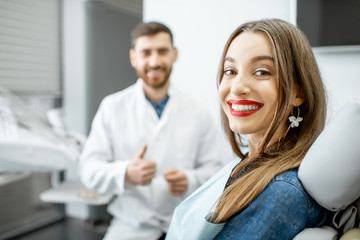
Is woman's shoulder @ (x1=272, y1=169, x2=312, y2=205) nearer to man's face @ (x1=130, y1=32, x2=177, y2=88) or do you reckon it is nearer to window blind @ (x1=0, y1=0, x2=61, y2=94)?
man's face @ (x1=130, y1=32, x2=177, y2=88)

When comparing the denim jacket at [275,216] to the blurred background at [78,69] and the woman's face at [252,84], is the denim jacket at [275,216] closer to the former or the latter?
the woman's face at [252,84]

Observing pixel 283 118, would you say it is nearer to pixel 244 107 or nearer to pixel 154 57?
pixel 244 107

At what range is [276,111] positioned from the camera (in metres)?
0.65

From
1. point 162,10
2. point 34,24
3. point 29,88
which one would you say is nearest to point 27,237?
point 29,88

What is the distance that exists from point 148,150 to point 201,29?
1.87ft

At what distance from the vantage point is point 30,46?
2131 millimetres

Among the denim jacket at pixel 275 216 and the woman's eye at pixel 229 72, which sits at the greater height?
the woman's eye at pixel 229 72

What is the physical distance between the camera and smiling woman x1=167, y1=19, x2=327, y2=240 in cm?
56

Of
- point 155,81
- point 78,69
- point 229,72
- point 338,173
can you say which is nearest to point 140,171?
point 155,81

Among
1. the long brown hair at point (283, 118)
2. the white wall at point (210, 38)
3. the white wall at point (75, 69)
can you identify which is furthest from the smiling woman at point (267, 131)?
the white wall at point (75, 69)

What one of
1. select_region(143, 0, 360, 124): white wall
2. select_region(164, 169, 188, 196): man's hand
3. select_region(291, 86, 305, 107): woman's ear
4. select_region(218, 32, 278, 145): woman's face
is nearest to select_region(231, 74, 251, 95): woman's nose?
select_region(218, 32, 278, 145): woman's face

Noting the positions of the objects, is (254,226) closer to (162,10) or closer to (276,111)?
(276,111)

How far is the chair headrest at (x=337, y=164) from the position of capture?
19.4 inches

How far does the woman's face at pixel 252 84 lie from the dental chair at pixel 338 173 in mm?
141
